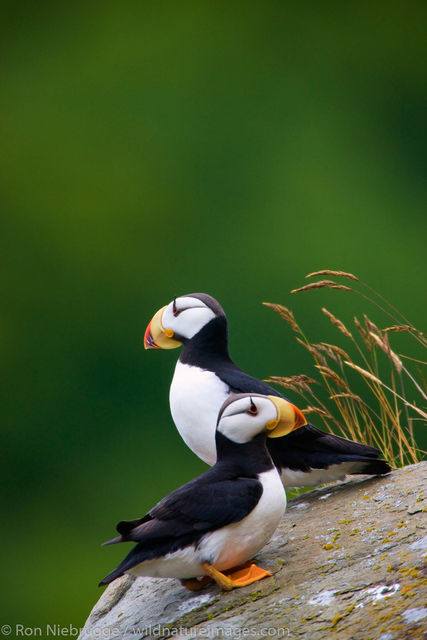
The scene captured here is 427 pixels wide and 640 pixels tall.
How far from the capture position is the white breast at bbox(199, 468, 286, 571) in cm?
242

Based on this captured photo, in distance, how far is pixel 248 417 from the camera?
255cm

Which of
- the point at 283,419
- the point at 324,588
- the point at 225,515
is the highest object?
the point at 283,419

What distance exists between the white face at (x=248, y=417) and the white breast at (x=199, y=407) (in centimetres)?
58

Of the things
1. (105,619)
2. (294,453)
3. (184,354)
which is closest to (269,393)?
(294,453)

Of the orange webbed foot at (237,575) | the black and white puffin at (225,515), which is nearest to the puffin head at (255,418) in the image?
the black and white puffin at (225,515)

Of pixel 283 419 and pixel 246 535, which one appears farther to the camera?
pixel 283 419

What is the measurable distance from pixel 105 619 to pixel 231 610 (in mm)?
728

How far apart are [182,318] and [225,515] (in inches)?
46.4

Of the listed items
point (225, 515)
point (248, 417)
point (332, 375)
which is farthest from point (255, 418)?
point (332, 375)

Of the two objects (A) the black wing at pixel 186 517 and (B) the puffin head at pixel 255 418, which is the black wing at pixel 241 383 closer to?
(B) the puffin head at pixel 255 418

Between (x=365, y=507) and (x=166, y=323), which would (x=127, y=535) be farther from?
(x=166, y=323)

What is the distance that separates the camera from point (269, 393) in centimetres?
314

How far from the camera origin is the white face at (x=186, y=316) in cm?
340

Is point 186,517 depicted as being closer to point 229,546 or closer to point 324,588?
point 229,546
